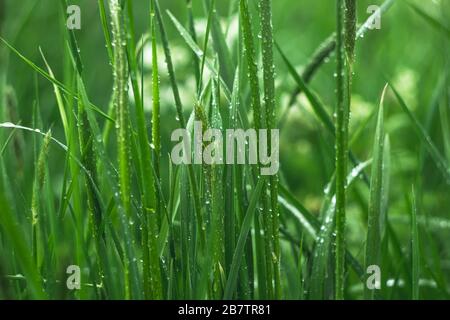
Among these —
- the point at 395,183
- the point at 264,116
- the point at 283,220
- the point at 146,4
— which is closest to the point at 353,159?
the point at 283,220

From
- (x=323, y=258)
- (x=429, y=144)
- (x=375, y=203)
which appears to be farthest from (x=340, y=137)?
(x=429, y=144)

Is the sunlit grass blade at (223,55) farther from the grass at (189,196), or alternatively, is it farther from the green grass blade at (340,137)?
the green grass blade at (340,137)

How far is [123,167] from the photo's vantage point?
32.4 inches

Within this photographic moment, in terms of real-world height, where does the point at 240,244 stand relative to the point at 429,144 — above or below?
below

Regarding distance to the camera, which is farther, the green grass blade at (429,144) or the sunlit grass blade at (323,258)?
the green grass blade at (429,144)

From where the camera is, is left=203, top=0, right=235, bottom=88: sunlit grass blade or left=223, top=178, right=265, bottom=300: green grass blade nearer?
left=223, top=178, right=265, bottom=300: green grass blade

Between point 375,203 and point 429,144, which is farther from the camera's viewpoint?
point 429,144

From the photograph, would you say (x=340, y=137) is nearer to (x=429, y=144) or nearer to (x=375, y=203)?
(x=375, y=203)

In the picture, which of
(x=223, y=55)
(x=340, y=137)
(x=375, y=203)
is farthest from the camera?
(x=223, y=55)

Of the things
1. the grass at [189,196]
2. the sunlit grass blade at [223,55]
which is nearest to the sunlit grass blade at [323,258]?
the grass at [189,196]

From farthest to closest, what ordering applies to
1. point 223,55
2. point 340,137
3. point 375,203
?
point 223,55, point 375,203, point 340,137

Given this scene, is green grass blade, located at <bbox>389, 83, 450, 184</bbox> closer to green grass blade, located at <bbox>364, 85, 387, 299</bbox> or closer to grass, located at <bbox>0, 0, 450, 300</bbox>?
grass, located at <bbox>0, 0, 450, 300</bbox>

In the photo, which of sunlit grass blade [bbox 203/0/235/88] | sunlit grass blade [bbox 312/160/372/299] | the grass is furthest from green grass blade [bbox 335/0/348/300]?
sunlit grass blade [bbox 203/0/235/88]

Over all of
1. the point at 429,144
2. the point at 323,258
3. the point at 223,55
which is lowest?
the point at 323,258
